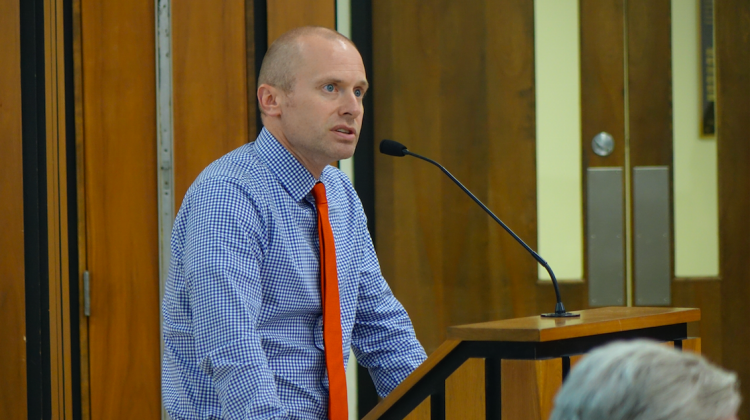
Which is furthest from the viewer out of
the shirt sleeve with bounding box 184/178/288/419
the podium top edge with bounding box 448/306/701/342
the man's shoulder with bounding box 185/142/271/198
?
the man's shoulder with bounding box 185/142/271/198

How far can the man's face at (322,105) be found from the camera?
184 centimetres

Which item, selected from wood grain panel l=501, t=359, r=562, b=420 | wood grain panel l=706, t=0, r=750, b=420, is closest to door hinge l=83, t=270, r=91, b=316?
wood grain panel l=501, t=359, r=562, b=420

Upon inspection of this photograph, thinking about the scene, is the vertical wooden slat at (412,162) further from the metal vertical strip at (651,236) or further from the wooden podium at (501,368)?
the wooden podium at (501,368)

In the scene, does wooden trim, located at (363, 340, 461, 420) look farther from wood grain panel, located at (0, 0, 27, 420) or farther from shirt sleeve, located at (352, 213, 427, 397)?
wood grain panel, located at (0, 0, 27, 420)

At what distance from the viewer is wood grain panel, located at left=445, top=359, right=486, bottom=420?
135 cm

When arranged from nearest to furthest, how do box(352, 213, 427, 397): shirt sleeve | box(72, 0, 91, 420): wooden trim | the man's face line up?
the man's face
box(352, 213, 427, 397): shirt sleeve
box(72, 0, 91, 420): wooden trim

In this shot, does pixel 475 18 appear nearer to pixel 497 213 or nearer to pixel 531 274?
pixel 497 213

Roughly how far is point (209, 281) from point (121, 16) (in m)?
1.50

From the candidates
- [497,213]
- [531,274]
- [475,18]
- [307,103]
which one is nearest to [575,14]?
[475,18]

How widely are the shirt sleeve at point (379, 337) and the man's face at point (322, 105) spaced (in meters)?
0.24

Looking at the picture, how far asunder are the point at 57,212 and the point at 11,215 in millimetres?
140

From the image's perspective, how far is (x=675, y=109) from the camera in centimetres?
293

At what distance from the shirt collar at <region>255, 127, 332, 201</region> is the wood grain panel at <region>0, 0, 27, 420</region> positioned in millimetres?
1137

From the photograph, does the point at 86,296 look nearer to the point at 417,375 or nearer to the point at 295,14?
the point at 295,14
